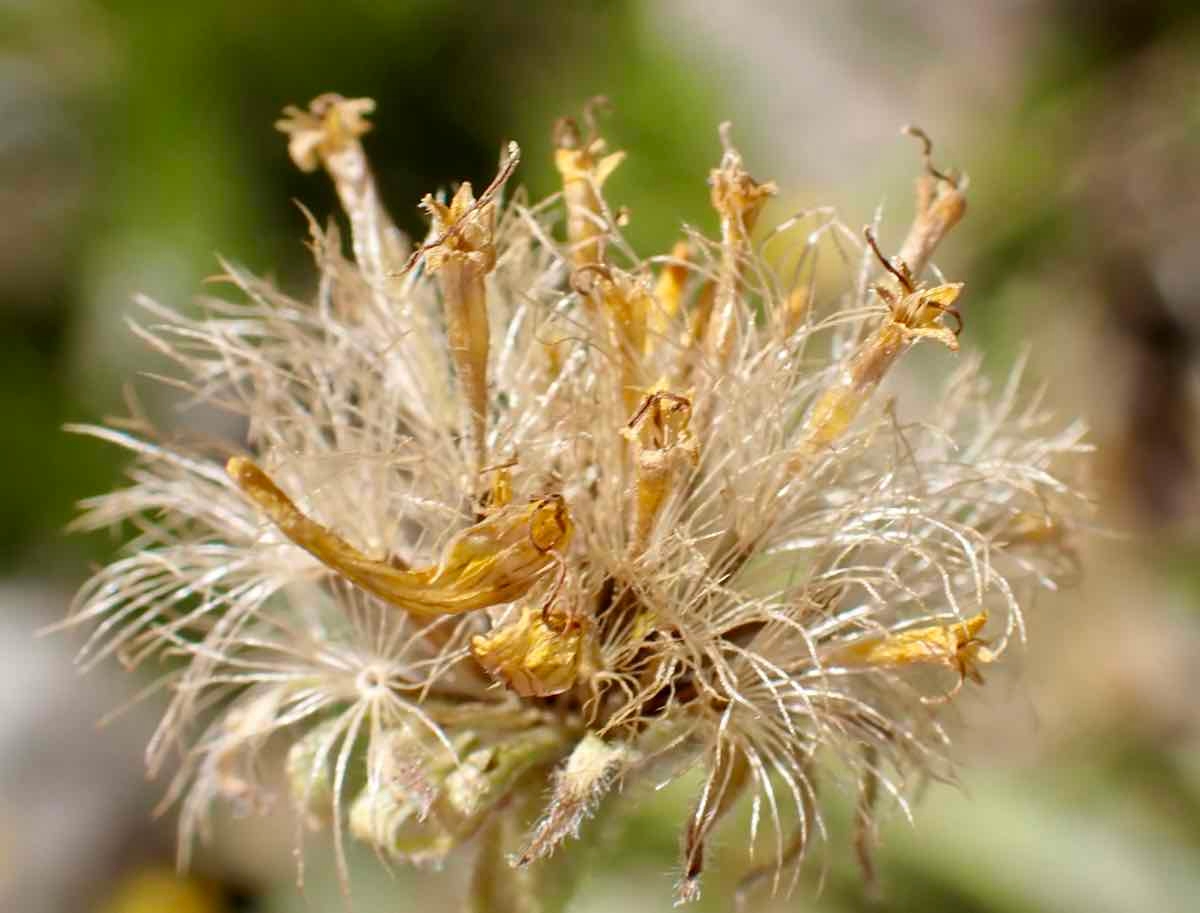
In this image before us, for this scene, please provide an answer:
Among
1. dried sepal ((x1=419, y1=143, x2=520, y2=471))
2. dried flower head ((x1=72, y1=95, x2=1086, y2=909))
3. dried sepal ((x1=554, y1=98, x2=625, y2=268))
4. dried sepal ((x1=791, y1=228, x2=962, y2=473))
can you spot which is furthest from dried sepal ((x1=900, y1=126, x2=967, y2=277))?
dried sepal ((x1=419, y1=143, x2=520, y2=471))

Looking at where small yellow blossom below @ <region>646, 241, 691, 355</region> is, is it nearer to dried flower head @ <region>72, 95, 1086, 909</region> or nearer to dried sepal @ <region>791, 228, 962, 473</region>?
dried flower head @ <region>72, 95, 1086, 909</region>

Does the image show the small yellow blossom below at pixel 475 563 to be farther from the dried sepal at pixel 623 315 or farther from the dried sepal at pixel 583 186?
the dried sepal at pixel 583 186

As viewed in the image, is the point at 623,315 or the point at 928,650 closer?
the point at 928,650

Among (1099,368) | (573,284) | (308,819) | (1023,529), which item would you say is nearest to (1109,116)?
(1099,368)

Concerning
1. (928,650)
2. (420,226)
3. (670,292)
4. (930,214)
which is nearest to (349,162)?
(670,292)

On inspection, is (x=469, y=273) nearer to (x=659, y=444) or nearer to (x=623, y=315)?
(x=623, y=315)

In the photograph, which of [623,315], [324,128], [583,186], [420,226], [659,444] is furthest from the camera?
[420,226]

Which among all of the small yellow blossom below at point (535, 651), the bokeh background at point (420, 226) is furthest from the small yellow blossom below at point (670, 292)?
the bokeh background at point (420, 226)
